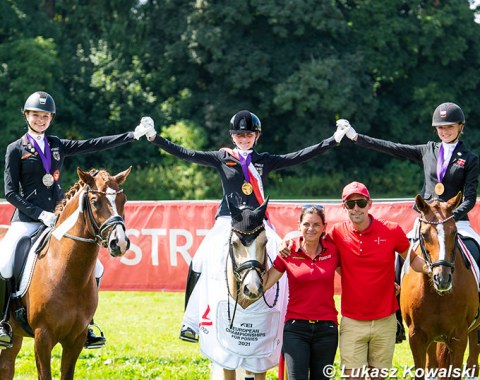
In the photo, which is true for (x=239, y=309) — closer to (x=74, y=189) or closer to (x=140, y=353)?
(x=74, y=189)

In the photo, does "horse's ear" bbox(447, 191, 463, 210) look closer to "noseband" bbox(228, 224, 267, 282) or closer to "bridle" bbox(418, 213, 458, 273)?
"bridle" bbox(418, 213, 458, 273)

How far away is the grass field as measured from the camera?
9914 millimetres

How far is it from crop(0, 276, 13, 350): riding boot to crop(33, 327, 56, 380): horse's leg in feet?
1.92

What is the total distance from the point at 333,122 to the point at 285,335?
34.3m

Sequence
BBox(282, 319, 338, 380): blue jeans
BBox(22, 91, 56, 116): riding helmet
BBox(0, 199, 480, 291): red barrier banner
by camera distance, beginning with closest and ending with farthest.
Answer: BBox(282, 319, 338, 380): blue jeans → BBox(22, 91, 56, 116): riding helmet → BBox(0, 199, 480, 291): red barrier banner

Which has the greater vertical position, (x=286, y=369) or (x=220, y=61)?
(x=220, y=61)

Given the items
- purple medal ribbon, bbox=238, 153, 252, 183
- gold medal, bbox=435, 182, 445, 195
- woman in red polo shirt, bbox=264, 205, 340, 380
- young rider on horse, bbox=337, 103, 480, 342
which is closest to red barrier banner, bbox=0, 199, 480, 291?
young rider on horse, bbox=337, 103, 480, 342

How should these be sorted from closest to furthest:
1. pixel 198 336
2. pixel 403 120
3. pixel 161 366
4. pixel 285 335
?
pixel 285 335 < pixel 198 336 < pixel 161 366 < pixel 403 120

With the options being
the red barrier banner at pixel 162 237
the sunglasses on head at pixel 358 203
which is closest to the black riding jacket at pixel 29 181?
the sunglasses on head at pixel 358 203

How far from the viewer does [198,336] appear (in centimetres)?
795

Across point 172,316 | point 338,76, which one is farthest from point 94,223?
point 338,76

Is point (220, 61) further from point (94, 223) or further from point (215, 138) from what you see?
point (94, 223)

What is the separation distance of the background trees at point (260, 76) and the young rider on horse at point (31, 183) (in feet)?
100

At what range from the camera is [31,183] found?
27.2ft
